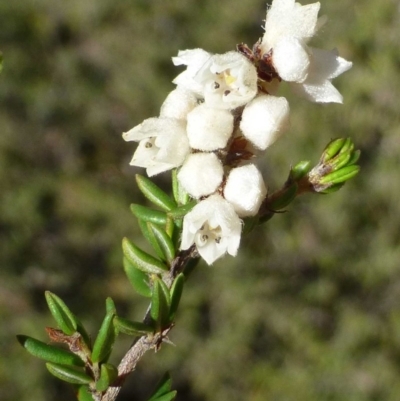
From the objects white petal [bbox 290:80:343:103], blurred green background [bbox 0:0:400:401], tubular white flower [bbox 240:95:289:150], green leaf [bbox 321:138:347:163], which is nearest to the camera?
tubular white flower [bbox 240:95:289:150]

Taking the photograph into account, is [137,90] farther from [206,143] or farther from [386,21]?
[206,143]

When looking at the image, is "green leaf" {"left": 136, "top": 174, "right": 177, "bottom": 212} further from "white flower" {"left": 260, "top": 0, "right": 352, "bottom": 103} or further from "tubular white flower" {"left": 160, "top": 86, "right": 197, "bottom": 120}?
"white flower" {"left": 260, "top": 0, "right": 352, "bottom": 103}

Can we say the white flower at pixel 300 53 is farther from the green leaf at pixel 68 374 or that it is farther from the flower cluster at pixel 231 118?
the green leaf at pixel 68 374

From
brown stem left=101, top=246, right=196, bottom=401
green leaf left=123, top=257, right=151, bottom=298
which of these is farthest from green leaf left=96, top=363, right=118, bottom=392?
green leaf left=123, top=257, right=151, bottom=298

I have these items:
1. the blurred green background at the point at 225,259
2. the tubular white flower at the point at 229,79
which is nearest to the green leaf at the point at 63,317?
the tubular white flower at the point at 229,79

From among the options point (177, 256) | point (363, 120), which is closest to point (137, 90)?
point (363, 120)

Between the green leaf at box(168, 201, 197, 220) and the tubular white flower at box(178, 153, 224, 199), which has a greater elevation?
the tubular white flower at box(178, 153, 224, 199)
